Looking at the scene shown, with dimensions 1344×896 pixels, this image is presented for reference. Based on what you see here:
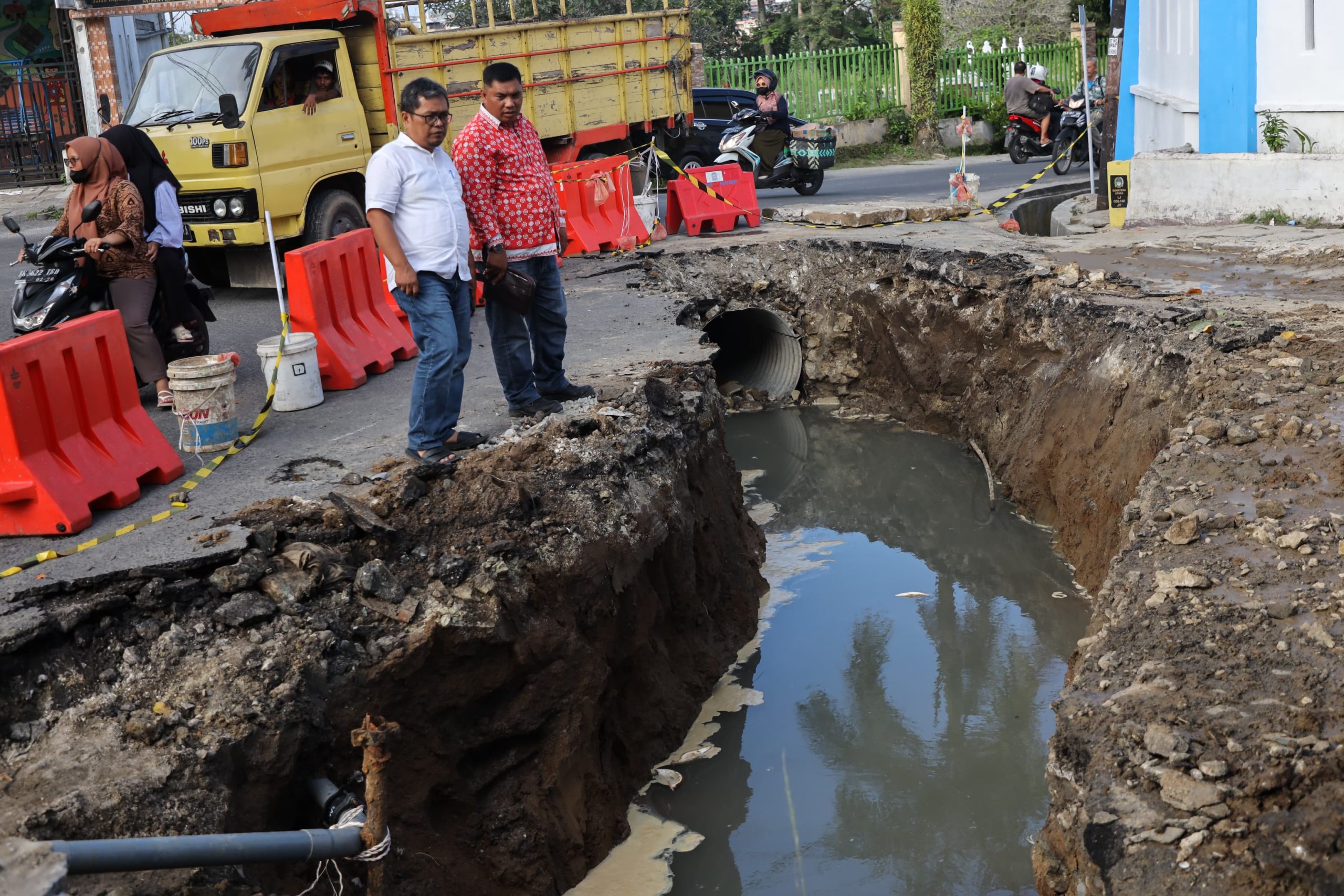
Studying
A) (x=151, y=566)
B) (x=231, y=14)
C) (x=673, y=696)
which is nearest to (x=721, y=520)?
(x=673, y=696)

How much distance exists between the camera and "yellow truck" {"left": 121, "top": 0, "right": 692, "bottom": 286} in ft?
33.1

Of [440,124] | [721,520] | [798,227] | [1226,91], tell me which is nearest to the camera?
[440,124]

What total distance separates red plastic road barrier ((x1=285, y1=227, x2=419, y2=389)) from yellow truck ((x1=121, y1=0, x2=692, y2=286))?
219 cm

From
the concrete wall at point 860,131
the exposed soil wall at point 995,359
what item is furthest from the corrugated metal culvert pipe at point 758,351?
the concrete wall at point 860,131

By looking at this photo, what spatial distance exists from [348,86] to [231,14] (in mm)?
1496

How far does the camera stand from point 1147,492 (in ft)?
19.1

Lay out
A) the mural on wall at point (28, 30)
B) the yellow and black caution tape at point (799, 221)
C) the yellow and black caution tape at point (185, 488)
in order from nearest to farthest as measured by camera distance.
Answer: the yellow and black caution tape at point (185, 488)
the yellow and black caution tape at point (799, 221)
the mural on wall at point (28, 30)

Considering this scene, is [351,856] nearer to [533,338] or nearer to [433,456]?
[433,456]

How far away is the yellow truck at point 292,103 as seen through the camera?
10078 mm

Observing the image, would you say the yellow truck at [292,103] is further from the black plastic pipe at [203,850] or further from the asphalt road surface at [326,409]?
the black plastic pipe at [203,850]

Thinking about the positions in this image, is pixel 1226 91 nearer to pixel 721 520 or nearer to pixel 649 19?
pixel 649 19

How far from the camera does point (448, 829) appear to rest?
475 centimetres

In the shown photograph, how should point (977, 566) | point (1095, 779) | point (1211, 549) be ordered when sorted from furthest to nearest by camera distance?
point (977, 566) < point (1211, 549) < point (1095, 779)

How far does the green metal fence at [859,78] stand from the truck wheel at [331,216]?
1576 cm
